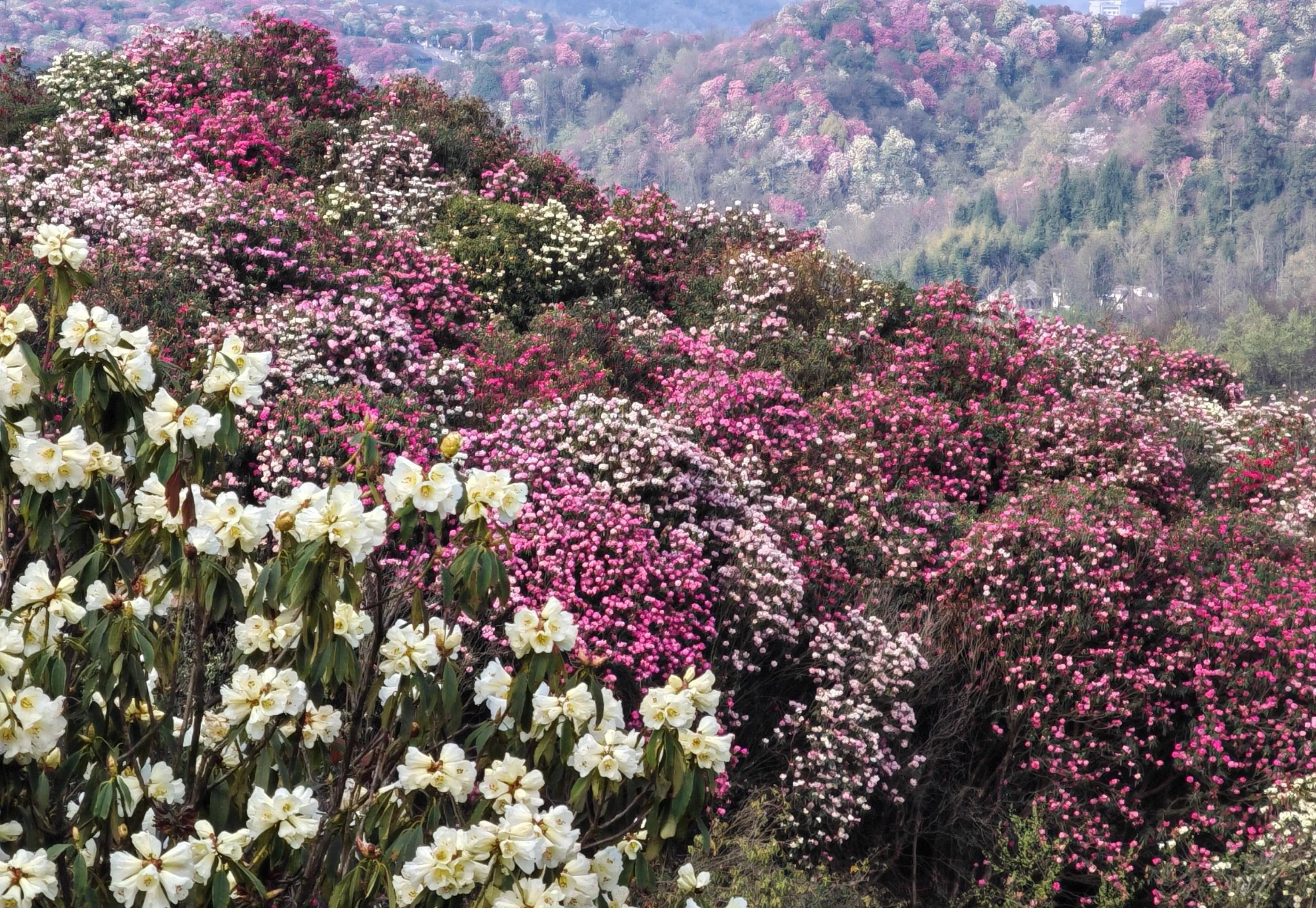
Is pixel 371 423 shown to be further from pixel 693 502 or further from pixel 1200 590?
pixel 1200 590

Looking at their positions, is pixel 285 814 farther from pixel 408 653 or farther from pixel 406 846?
pixel 408 653

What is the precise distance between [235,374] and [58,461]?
54 centimetres

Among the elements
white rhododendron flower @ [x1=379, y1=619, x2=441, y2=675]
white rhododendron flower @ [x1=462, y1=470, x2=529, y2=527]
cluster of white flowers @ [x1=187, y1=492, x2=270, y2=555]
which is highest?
white rhododendron flower @ [x1=462, y1=470, x2=529, y2=527]

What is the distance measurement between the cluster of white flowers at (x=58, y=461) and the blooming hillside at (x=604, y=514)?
1 cm

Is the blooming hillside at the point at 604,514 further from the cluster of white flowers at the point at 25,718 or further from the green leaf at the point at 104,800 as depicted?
the green leaf at the point at 104,800

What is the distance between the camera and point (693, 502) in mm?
9742

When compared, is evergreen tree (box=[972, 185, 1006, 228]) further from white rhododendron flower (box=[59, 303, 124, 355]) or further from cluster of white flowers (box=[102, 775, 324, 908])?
cluster of white flowers (box=[102, 775, 324, 908])

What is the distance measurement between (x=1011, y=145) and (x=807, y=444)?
4681 inches

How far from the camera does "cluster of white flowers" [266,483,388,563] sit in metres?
2.97

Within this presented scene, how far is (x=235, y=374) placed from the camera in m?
3.58

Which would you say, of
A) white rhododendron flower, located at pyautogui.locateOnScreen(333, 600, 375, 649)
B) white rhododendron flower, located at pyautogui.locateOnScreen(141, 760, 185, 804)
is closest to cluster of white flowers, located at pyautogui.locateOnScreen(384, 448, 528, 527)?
white rhododendron flower, located at pyautogui.locateOnScreen(333, 600, 375, 649)

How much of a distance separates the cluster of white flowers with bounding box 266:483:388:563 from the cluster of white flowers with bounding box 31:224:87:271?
131cm

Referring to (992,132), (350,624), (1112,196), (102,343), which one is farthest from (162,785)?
(992,132)

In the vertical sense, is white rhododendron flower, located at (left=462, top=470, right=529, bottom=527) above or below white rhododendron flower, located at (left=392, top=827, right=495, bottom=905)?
above
